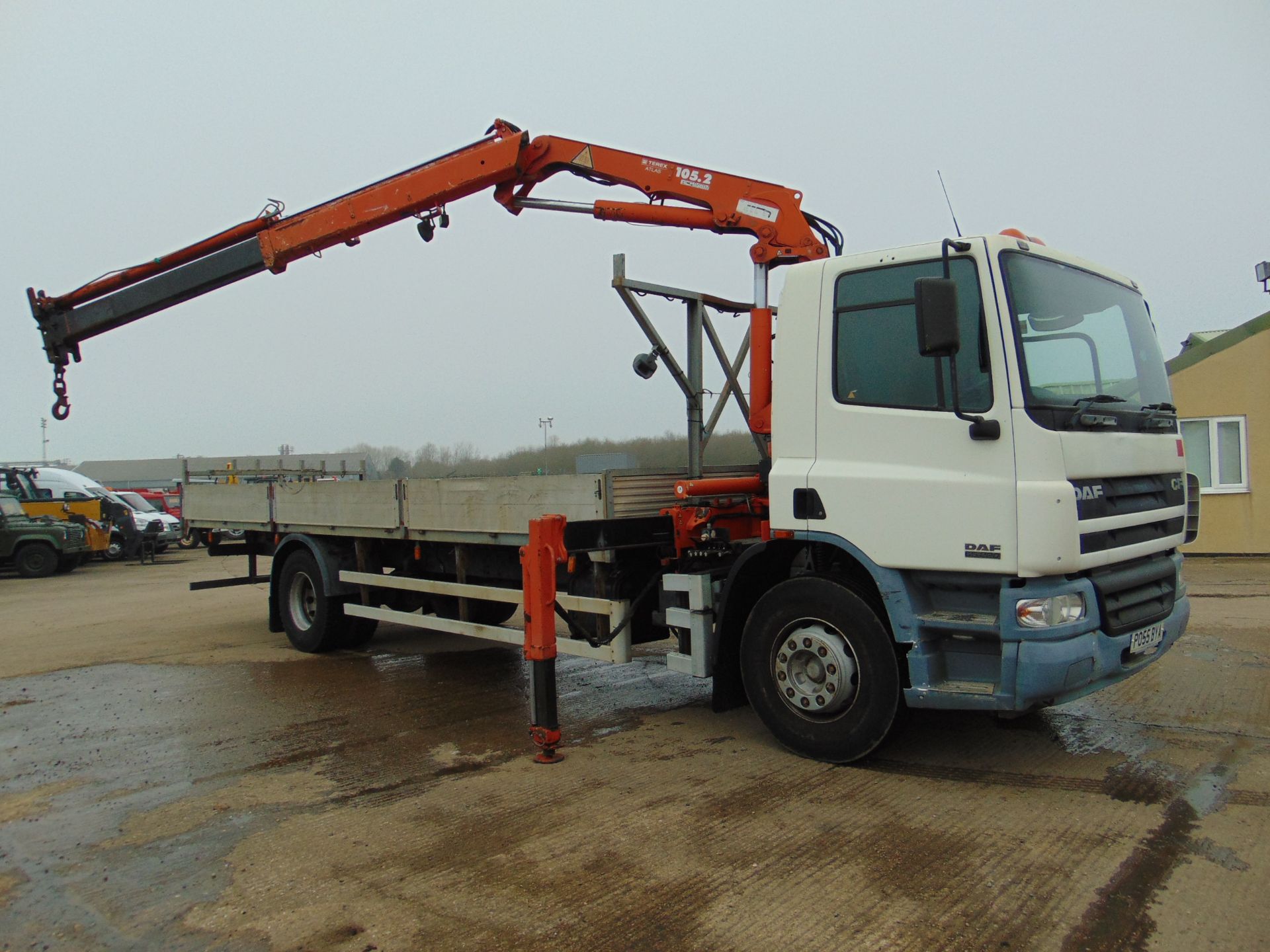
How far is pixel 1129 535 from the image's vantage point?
456cm

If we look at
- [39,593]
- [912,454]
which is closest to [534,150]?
[912,454]

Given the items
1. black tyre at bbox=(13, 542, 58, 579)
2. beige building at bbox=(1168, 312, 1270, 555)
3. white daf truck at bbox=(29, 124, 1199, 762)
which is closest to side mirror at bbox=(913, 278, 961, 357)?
white daf truck at bbox=(29, 124, 1199, 762)

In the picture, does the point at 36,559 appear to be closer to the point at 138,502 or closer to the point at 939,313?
the point at 138,502

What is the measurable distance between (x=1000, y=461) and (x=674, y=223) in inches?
135

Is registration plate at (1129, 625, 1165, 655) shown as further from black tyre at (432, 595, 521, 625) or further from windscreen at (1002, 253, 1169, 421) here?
black tyre at (432, 595, 521, 625)

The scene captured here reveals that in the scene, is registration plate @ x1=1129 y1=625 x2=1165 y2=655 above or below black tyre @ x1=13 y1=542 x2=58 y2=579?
above

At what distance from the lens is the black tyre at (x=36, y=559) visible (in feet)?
62.4

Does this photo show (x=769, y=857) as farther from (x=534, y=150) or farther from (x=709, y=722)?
(x=534, y=150)

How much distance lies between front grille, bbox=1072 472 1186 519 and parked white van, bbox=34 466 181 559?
2282cm

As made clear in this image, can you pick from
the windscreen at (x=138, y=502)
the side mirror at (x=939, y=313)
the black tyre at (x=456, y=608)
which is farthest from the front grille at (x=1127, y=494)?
the windscreen at (x=138, y=502)

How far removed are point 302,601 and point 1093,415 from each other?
298 inches

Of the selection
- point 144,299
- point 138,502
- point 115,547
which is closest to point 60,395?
point 144,299

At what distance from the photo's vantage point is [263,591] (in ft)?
47.9

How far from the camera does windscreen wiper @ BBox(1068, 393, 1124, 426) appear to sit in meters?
4.29
